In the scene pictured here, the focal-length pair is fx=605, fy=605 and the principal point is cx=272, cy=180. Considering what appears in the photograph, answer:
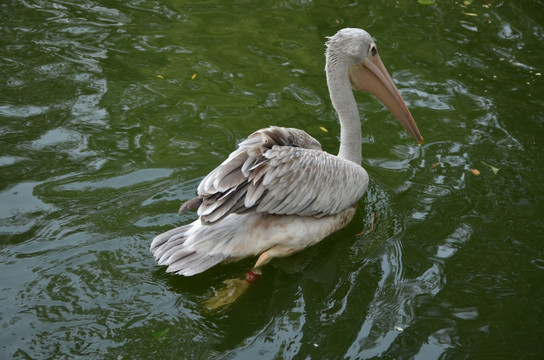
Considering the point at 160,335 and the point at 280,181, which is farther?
the point at 280,181

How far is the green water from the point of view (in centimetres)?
335

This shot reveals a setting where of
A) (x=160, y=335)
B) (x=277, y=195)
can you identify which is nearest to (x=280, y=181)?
(x=277, y=195)

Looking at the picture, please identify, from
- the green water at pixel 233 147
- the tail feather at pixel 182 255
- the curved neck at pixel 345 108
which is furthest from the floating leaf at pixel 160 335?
the curved neck at pixel 345 108

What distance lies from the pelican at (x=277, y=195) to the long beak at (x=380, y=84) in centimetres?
3

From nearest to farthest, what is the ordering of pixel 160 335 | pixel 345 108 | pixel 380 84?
pixel 160 335
pixel 345 108
pixel 380 84

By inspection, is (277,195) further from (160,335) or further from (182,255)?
(160,335)

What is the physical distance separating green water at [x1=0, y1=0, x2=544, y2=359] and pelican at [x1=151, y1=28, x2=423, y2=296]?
162 mm

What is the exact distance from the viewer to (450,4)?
23.5ft

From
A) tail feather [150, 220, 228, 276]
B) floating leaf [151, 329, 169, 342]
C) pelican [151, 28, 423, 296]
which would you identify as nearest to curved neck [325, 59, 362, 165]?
pelican [151, 28, 423, 296]

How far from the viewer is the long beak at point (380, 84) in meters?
4.45

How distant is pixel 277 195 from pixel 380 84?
4.55ft

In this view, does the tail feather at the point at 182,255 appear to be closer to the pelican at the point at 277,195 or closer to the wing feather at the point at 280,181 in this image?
the pelican at the point at 277,195

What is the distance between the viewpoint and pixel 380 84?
15.0ft

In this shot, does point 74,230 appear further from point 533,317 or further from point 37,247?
point 533,317
